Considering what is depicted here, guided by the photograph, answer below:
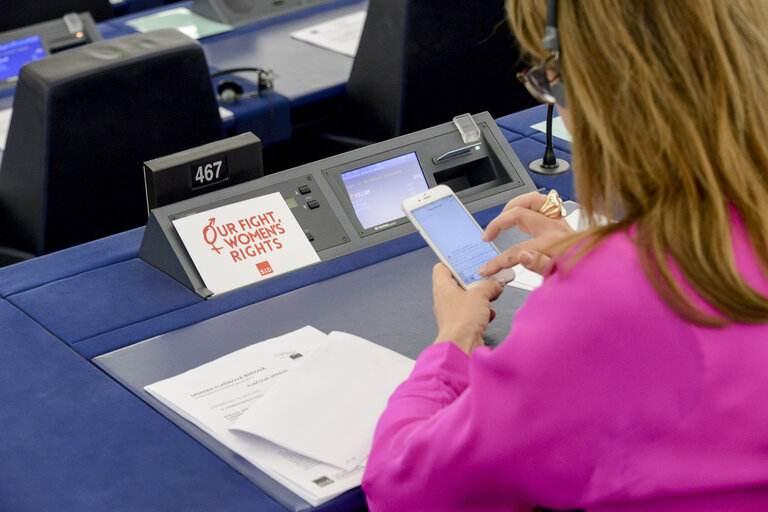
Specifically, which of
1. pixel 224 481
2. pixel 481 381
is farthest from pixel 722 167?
pixel 224 481

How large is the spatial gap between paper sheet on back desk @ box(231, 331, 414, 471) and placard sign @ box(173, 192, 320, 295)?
0.26 metres

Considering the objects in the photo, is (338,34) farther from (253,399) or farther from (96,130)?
(253,399)

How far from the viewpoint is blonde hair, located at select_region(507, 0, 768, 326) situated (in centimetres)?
91

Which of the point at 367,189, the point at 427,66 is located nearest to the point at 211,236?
the point at 367,189

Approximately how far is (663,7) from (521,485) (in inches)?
17.8

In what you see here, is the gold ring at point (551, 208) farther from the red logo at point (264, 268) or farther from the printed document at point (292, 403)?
the red logo at point (264, 268)

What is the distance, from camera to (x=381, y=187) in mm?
1764

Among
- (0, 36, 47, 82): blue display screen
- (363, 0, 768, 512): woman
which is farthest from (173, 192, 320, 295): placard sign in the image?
(0, 36, 47, 82): blue display screen

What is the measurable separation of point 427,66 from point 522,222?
1.29 metres

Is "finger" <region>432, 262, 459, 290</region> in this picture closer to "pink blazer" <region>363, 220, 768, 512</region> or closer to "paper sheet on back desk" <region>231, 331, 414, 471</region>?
"paper sheet on back desk" <region>231, 331, 414, 471</region>

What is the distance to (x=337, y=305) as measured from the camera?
157cm

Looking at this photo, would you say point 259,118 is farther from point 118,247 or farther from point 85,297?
point 85,297

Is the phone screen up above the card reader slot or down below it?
above

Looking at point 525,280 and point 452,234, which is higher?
point 452,234
